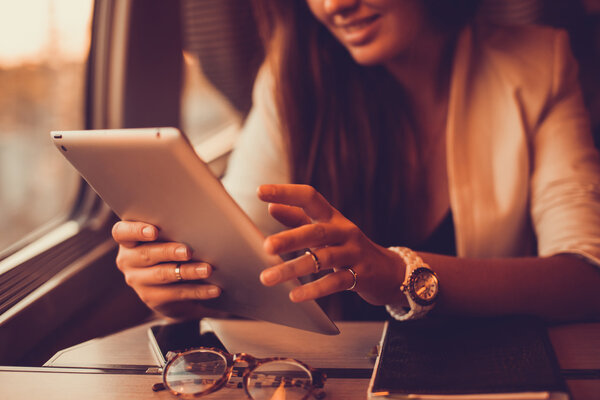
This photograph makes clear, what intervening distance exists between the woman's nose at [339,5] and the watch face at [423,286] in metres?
0.58

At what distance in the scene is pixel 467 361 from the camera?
24.0 inches

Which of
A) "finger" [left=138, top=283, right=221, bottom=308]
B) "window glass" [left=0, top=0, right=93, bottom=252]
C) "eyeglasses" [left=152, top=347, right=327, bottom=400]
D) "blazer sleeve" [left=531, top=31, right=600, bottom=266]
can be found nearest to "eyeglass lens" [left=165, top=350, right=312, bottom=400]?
"eyeglasses" [left=152, top=347, right=327, bottom=400]

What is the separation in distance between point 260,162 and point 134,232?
54 cm

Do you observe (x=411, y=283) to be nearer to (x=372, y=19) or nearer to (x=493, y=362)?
(x=493, y=362)

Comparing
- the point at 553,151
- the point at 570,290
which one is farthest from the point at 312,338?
the point at 553,151

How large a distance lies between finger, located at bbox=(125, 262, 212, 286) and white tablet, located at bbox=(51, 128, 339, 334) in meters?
0.01

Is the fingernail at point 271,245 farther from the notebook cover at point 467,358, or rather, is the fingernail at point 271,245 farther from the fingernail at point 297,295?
the notebook cover at point 467,358

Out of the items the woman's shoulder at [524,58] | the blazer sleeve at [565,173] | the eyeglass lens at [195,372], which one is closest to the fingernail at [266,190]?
the eyeglass lens at [195,372]

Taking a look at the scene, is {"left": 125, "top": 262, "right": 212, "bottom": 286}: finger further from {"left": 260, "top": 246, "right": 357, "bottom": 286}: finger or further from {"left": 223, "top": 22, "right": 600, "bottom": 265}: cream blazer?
{"left": 223, "top": 22, "right": 600, "bottom": 265}: cream blazer

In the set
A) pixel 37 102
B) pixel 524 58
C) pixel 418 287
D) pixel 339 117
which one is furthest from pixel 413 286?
pixel 37 102

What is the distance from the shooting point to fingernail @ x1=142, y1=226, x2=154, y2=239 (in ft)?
2.34

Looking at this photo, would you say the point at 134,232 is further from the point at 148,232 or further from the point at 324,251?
the point at 324,251

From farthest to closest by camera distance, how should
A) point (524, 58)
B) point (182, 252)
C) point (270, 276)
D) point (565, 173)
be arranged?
1. point (524, 58)
2. point (565, 173)
3. point (182, 252)
4. point (270, 276)

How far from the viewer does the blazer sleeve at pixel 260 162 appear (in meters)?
1.19
